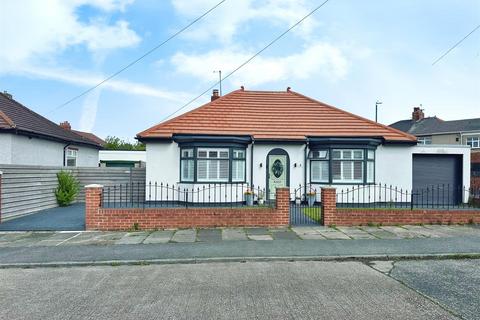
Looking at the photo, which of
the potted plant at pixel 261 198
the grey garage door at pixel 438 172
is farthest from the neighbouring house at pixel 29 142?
the grey garage door at pixel 438 172

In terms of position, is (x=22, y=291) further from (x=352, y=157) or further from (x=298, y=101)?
(x=298, y=101)

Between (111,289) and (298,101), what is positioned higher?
(298,101)

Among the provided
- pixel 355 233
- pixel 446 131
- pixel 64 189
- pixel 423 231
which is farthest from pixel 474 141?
pixel 64 189

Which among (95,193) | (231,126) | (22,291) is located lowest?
(22,291)

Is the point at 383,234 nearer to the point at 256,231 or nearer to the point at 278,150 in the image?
the point at 256,231

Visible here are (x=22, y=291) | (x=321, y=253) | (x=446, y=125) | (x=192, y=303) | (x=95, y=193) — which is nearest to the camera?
(x=192, y=303)

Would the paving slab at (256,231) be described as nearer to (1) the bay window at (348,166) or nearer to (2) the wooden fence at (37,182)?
(1) the bay window at (348,166)

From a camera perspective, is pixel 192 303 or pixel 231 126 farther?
pixel 231 126

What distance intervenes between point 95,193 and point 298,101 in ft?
36.4

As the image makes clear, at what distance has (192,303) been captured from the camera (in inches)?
182

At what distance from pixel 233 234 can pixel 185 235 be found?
126 cm

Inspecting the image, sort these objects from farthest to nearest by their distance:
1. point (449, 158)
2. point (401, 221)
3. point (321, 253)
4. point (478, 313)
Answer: point (449, 158), point (401, 221), point (321, 253), point (478, 313)

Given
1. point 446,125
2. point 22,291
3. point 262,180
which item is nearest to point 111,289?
point 22,291

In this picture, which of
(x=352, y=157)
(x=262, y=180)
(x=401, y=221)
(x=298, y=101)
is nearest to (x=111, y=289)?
(x=401, y=221)
